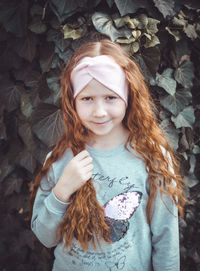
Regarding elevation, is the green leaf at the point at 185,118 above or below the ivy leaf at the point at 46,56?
below

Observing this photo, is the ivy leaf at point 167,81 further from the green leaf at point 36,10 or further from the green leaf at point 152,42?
the green leaf at point 36,10

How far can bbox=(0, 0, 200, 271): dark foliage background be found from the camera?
1150mm

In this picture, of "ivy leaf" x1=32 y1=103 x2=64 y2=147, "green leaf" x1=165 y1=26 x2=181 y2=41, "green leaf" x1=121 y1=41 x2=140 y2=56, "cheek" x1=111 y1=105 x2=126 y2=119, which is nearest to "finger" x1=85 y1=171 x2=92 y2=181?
"cheek" x1=111 y1=105 x2=126 y2=119

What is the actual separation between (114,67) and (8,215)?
1.35 meters

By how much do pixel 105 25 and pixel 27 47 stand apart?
17.8 inches

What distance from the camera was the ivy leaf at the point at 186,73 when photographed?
138 centimetres

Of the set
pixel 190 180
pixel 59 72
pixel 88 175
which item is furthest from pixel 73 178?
pixel 190 180

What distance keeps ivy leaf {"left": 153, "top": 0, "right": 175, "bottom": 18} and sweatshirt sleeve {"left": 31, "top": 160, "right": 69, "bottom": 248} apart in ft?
2.89

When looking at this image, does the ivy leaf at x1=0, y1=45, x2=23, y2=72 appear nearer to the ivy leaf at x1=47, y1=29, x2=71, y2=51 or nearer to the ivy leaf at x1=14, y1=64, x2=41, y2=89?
the ivy leaf at x1=14, y1=64, x2=41, y2=89

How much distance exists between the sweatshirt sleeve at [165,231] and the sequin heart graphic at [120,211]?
3.8 inches

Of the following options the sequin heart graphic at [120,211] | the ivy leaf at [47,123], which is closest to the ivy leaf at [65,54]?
the ivy leaf at [47,123]

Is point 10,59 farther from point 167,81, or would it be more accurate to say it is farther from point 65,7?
point 167,81

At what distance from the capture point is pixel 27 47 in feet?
4.29

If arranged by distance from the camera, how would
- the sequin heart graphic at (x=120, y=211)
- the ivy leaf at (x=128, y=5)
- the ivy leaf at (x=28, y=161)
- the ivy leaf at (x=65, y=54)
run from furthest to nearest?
the ivy leaf at (x=28, y=161), the ivy leaf at (x=65, y=54), the ivy leaf at (x=128, y=5), the sequin heart graphic at (x=120, y=211)
